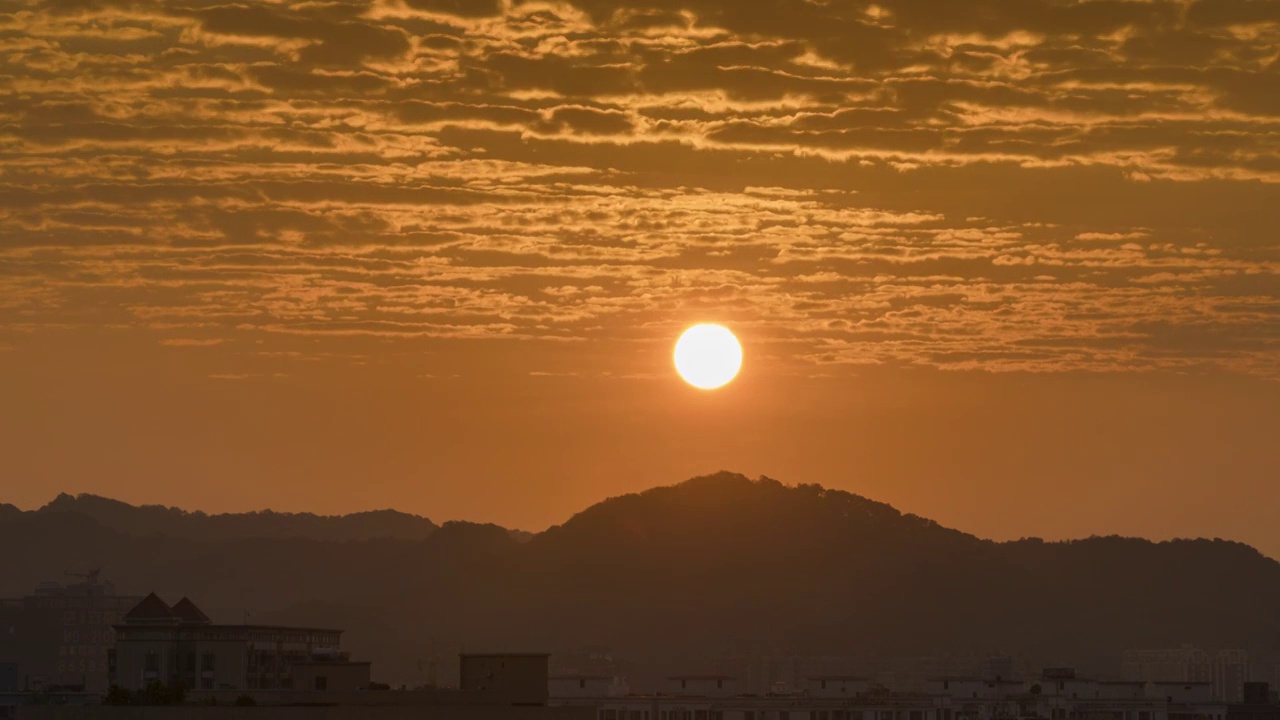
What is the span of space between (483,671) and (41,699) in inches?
2841

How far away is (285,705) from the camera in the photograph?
428 feet

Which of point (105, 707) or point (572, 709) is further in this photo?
point (572, 709)

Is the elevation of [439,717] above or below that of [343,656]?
below

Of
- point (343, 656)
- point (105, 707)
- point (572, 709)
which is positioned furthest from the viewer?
point (343, 656)

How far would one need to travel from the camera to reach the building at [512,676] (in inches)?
5445

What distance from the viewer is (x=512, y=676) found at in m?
140

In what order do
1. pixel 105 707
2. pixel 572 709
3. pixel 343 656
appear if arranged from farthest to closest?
pixel 343 656, pixel 572 709, pixel 105 707

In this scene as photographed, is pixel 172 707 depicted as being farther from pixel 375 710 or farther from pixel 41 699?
pixel 41 699

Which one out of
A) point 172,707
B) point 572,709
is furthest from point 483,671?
point 172,707

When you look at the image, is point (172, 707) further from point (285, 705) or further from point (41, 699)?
point (41, 699)

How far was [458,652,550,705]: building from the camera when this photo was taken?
13831 centimetres

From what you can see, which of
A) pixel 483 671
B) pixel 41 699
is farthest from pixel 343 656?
pixel 483 671

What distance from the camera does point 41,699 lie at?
199 m

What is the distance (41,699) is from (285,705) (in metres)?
76.0
